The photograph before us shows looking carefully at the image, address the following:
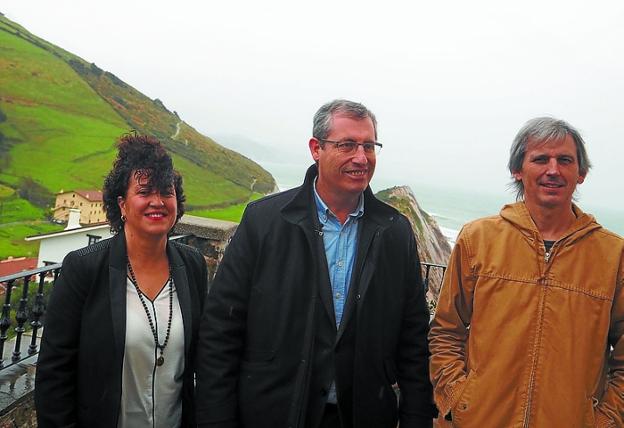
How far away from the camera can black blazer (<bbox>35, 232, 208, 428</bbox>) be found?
7.69 feet

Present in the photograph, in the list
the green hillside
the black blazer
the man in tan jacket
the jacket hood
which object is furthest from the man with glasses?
the green hillside

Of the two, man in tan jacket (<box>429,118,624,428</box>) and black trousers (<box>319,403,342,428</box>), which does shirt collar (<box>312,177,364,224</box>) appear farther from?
black trousers (<box>319,403,342,428</box>)

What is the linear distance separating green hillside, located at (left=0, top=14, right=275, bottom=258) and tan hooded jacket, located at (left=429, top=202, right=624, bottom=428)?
1231 inches

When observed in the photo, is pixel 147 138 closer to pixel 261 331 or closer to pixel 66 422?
pixel 261 331

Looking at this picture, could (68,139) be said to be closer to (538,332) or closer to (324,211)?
(324,211)

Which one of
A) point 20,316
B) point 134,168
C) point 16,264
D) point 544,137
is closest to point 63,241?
point 16,264

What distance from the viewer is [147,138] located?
270cm

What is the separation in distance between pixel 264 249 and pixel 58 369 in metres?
1.19

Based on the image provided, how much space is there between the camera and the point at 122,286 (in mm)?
2441

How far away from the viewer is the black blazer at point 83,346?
234 cm

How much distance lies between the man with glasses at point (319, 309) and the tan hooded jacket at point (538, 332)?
36 centimetres

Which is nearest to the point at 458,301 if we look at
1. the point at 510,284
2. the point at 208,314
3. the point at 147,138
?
the point at 510,284

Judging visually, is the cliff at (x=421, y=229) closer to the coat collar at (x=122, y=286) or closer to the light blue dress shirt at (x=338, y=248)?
the light blue dress shirt at (x=338, y=248)

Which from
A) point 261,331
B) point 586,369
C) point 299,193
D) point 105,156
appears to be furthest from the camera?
point 105,156
